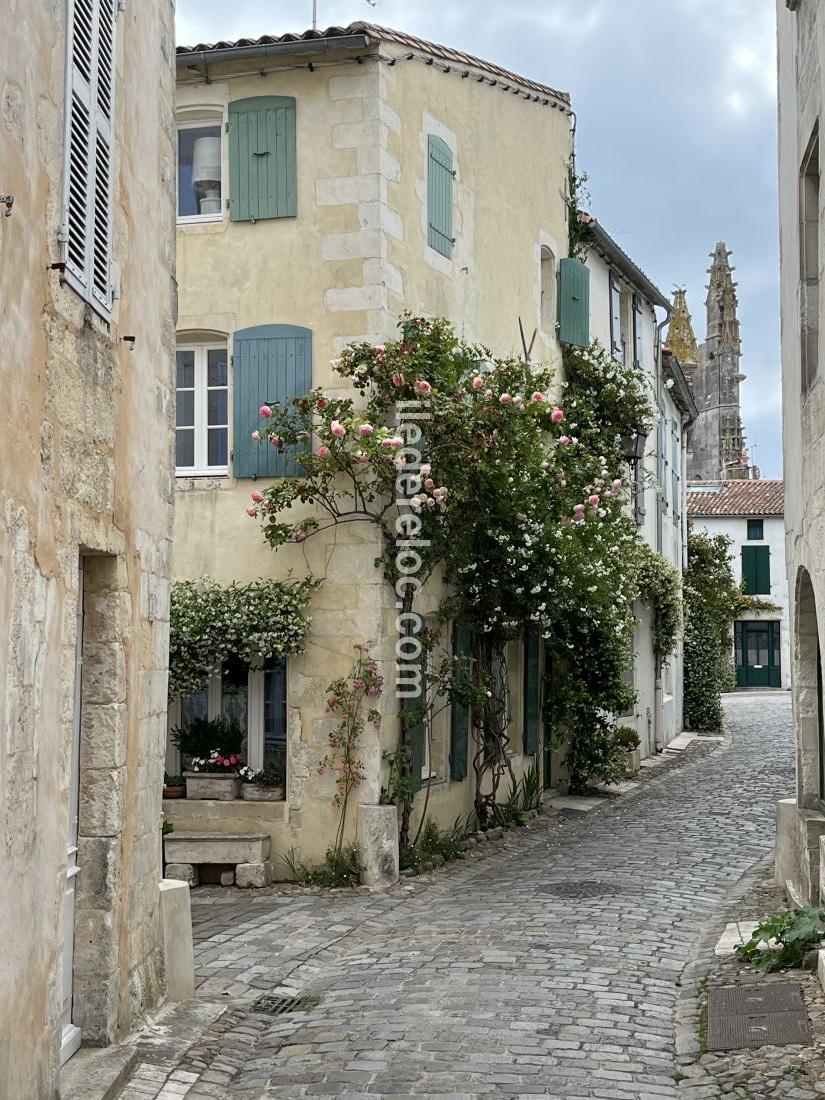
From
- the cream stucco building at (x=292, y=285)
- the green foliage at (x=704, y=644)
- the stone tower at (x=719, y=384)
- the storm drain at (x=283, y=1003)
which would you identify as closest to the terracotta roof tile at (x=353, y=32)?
the cream stucco building at (x=292, y=285)

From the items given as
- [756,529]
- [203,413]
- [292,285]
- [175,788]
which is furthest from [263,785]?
[756,529]

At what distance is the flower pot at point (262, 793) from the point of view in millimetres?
11414

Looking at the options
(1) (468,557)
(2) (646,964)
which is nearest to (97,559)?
(2) (646,964)

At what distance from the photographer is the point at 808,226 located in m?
9.05

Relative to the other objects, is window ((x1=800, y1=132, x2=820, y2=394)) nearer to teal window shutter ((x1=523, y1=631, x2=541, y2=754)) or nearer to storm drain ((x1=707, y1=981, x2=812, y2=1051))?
storm drain ((x1=707, y1=981, x2=812, y2=1051))

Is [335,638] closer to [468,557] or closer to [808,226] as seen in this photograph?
[468,557]

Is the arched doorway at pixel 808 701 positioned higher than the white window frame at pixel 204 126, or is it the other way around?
the white window frame at pixel 204 126

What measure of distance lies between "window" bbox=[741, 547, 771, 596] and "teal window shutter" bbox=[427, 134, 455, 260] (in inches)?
1429

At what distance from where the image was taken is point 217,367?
12.2 metres

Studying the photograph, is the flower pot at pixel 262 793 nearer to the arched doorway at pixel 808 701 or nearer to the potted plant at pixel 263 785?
the potted plant at pixel 263 785

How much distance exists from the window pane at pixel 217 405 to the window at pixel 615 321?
9.27 metres

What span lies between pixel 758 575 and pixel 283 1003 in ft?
138

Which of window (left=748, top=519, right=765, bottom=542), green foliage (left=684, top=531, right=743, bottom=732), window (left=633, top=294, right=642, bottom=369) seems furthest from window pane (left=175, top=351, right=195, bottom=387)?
window (left=748, top=519, right=765, bottom=542)

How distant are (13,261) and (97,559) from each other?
1.92m
